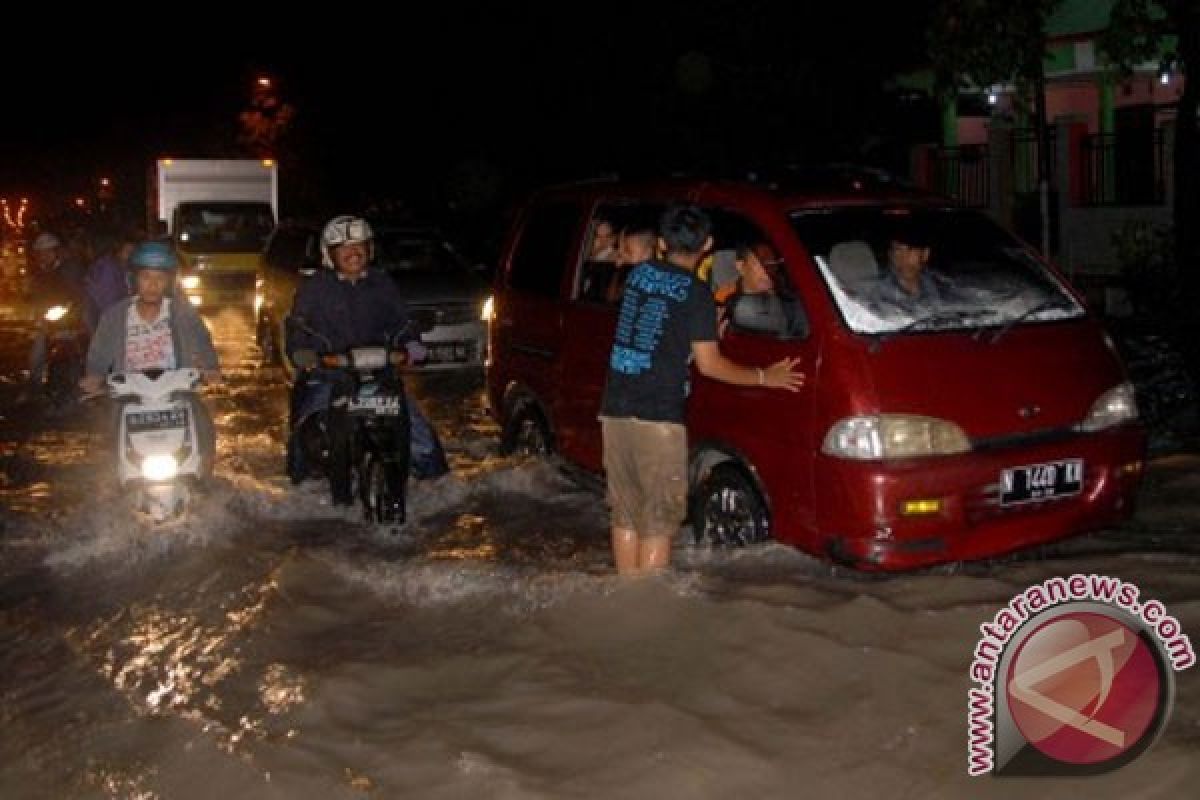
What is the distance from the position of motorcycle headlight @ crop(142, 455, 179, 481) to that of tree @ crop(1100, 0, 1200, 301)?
26.7ft

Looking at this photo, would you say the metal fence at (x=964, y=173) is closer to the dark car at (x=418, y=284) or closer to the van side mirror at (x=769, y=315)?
the dark car at (x=418, y=284)

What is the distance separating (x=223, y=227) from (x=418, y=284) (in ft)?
32.1

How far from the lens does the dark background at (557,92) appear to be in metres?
23.8

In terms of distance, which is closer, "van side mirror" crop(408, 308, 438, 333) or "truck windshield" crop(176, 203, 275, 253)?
"van side mirror" crop(408, 308, 438, 333)

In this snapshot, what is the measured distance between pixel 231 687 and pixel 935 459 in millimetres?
3015

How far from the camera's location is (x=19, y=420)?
1437 cm

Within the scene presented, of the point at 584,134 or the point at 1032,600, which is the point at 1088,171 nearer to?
the point at 584,134

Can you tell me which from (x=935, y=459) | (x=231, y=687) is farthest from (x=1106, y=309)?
(x=231, y=687)

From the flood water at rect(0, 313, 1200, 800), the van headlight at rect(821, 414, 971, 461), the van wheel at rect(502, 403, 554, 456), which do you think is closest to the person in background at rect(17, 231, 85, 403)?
the flood water at rect(0, 313, 1200, 800)

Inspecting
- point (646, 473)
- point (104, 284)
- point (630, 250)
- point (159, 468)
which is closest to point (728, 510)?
point (646, 473)

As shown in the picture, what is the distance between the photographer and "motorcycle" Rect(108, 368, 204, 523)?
804 centimetres

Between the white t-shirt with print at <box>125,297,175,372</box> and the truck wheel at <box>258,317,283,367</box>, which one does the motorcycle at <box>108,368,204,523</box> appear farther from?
the truck wheel at <box>258,317,283,367</box>

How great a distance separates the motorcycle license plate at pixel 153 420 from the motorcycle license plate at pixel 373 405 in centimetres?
93

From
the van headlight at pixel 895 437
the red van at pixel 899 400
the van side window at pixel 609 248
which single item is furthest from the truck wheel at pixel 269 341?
the van headlight at pixel 895 437
